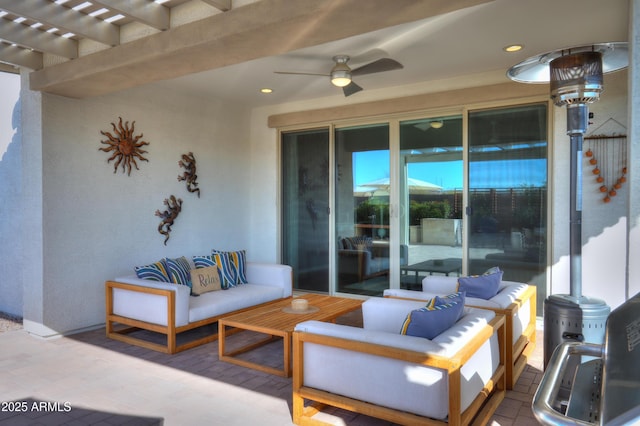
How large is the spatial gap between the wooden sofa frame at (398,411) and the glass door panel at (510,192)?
2.19 metres

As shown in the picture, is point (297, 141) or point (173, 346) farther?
point (297, 141)

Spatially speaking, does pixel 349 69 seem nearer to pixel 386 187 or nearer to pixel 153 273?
pixel 386 187

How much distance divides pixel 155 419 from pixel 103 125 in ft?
10.5

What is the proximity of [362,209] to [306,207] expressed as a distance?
88cm

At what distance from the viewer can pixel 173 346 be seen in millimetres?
3711

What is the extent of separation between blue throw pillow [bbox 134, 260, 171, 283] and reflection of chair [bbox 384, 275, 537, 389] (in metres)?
2.19

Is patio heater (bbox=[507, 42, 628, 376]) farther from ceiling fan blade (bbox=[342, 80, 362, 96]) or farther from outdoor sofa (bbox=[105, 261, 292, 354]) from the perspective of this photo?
outdoor sofa (bbox=[105, 261, 292, 354])

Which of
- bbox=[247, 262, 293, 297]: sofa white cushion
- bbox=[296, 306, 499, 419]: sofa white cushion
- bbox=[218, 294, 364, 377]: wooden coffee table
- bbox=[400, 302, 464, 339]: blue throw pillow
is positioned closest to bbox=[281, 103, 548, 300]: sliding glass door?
bbox=[247, 262, 293, 297]: sofa white cushion

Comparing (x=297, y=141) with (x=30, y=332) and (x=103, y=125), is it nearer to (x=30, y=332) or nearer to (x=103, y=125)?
(x=103, y=125)

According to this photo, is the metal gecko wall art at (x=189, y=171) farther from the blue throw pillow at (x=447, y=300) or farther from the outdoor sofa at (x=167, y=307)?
the blue throw pillow at (x=447, y=300)

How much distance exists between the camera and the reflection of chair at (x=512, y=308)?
2.92m

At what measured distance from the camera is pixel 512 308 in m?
2.97

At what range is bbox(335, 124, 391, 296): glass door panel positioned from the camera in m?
5.63

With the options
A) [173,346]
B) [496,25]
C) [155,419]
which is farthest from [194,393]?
[496,25]
